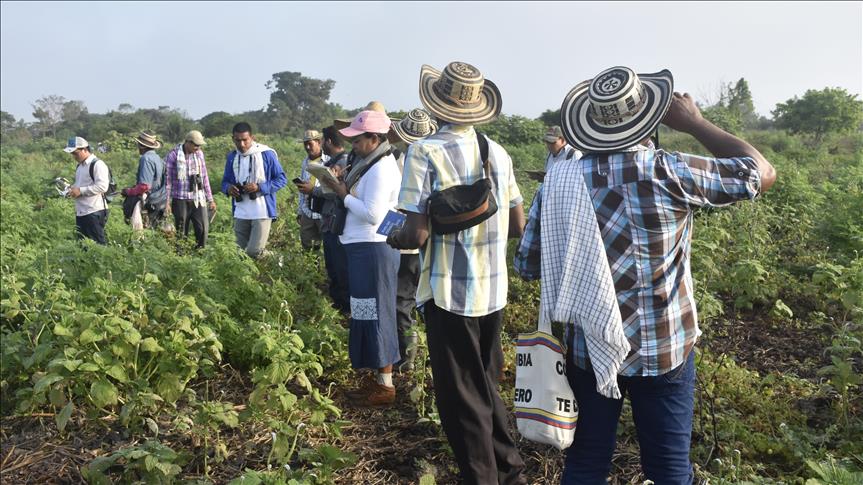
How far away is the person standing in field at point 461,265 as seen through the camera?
2.73m

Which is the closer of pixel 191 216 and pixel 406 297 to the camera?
pixel 406 297

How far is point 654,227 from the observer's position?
204 centimetres

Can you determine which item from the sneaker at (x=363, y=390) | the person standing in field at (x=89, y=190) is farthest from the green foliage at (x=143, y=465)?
the person standing in field at (x=89, y=190)

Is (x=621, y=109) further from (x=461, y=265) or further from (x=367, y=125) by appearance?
(x=367, y=125)

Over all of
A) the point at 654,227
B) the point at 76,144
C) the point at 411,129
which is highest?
the point at 76,144

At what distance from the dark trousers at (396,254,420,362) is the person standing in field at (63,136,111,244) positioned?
4.25 meters

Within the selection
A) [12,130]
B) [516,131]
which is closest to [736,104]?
[516,131]

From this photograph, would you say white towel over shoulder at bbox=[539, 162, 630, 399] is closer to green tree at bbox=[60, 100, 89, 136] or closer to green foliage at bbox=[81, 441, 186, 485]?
green foliage at bbox=[81, 441, 186, 485]

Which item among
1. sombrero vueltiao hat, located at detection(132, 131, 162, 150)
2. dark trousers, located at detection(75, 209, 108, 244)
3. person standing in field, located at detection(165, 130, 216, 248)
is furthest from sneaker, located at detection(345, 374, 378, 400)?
sombrero vueltiao hat, located at detection(132, 131, 162, 150)

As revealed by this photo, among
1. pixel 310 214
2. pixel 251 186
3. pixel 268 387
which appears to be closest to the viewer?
pixel 268 387

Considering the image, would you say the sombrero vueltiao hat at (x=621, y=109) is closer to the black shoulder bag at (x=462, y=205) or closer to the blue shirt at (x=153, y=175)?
the black shoulder bag at (x=462, y=205)

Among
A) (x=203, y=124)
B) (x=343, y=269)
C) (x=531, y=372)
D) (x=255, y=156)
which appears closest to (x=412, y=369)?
(x=343, y=269)

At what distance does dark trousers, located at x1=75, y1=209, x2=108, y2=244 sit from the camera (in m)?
7.22

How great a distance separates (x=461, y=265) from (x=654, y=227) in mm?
949
